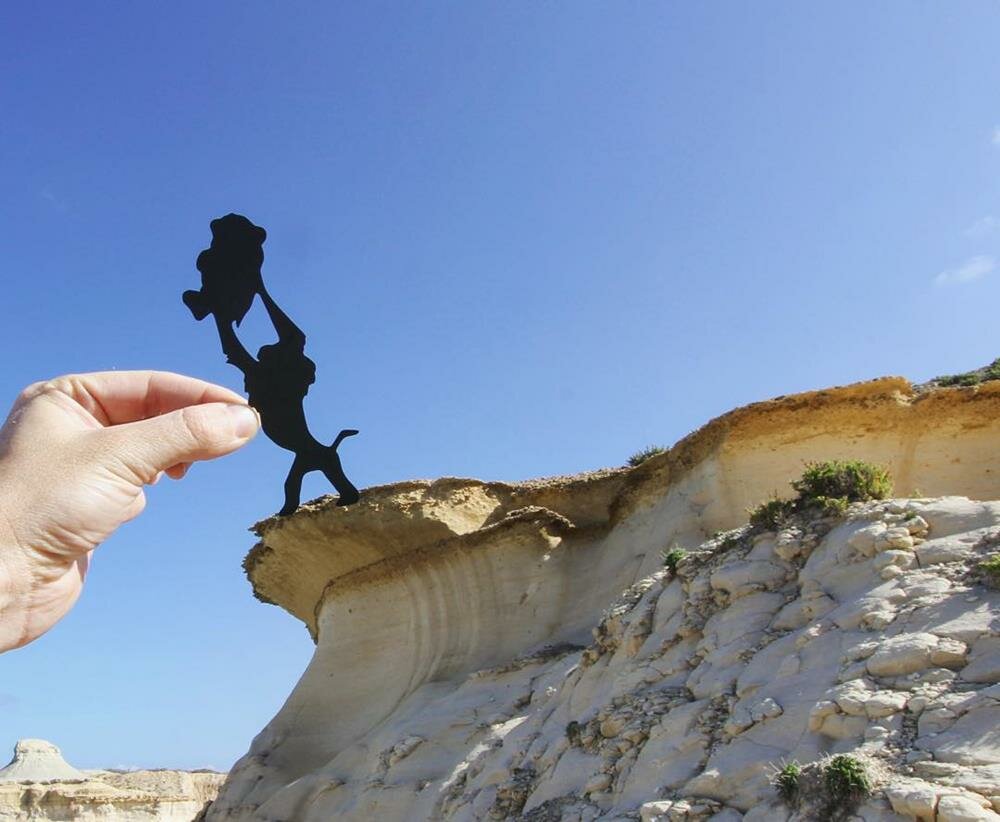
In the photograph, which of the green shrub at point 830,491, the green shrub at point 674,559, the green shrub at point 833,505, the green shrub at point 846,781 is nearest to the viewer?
the green shrub at point 846,781

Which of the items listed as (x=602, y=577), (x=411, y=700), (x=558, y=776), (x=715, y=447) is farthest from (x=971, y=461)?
(x=411, y=700)

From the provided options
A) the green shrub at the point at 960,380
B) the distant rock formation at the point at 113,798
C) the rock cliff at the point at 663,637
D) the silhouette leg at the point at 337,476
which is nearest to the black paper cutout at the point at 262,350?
the silhouette leg at the point at 337,476

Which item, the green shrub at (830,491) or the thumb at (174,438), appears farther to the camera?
the green shrub at (830,491)

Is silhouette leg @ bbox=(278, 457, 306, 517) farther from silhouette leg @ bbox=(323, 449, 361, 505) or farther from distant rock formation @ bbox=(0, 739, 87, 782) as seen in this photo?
distant rock formation @ bbox=(0, 739, 87, 782)

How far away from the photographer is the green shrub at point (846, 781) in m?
5.84

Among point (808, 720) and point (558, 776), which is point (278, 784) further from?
point (808, 720)

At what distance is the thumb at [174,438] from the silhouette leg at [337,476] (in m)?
2.13

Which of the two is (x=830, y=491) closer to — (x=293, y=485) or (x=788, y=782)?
(x=788, y=782)

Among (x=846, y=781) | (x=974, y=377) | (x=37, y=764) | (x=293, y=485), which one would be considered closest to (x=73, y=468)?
(x=293, y=485)

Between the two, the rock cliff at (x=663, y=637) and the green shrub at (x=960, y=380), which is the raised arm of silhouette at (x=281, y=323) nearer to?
the rock cliff at (x=663, y=637)

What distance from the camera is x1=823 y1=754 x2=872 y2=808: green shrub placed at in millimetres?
5836

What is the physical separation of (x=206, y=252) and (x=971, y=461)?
11.8 m

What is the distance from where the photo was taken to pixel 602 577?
15.2m

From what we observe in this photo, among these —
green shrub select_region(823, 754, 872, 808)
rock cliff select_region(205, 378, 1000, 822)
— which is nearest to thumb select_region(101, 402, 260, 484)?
rock cliff select_region(205, 378, 1000, 822)
